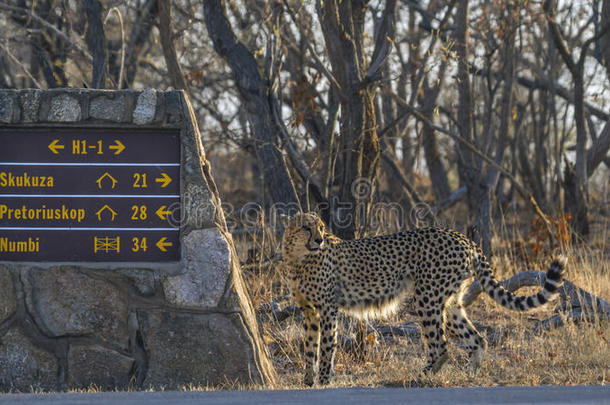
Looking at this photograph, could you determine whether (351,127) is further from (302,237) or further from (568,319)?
(568,319)

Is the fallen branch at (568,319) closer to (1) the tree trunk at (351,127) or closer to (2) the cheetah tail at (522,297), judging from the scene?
(2) the cheetah tail at (522,297)

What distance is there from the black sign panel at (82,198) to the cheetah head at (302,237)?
4.09 ft

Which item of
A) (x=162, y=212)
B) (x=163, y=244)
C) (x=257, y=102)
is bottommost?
(x=163, y=244)

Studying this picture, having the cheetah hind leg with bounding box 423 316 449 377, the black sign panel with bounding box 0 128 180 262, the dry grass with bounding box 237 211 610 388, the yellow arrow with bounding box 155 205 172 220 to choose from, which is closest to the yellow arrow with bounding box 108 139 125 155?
the black sign panel with bounding box 0 128 180 262

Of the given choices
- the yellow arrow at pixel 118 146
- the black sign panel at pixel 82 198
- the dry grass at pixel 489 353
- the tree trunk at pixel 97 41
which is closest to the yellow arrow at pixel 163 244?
the black sign panel at pixel 82 198

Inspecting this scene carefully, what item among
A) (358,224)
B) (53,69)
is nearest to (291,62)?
(53,69)

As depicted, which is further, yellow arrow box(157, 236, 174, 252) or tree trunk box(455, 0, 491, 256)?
tree trunk box(455, 0, 491, 256)

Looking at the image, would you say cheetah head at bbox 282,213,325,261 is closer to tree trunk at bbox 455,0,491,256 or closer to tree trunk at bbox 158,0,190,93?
tree trunk at bbox 158,0,190,93

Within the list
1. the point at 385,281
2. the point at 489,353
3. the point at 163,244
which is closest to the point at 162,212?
the point at 163,244

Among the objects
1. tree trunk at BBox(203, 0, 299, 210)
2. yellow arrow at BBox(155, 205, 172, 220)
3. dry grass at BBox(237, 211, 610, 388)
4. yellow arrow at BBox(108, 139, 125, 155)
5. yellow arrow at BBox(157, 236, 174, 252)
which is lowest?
dry grass at BBox(237, 211, 610, 388)

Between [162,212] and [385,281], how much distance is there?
2099mm

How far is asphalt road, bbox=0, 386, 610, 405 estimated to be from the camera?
14.5 feet

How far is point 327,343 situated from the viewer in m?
6.35

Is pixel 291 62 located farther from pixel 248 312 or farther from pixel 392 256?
pixel 248 312
